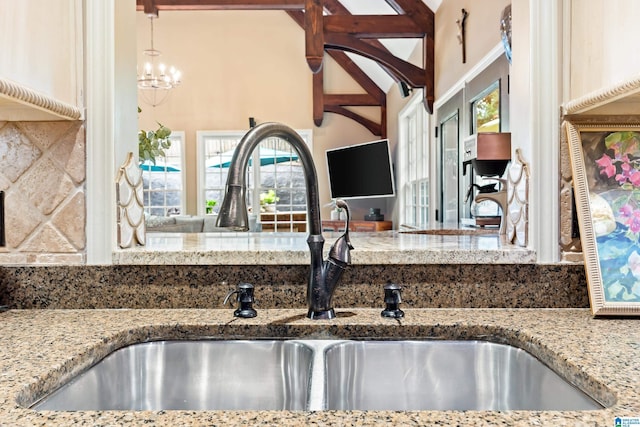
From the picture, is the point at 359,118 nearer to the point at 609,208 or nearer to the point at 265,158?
the point at 265,158

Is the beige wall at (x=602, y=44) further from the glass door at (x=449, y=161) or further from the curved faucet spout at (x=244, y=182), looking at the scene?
the glass door at (x=449, y=161)

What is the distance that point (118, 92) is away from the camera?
1.03 meters

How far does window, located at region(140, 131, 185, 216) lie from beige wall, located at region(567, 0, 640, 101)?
6.32 metres

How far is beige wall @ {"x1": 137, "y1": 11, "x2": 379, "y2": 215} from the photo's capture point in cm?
679

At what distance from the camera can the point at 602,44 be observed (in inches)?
32.7

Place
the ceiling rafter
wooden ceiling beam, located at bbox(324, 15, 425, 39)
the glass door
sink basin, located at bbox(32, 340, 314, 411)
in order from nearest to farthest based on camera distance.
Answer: sink basin, located at bbox(32, 340, 314, 411)
the glass door
wooden ceiling beam, located at bbox(324, 15, 425, 39)
the ceiling rafter

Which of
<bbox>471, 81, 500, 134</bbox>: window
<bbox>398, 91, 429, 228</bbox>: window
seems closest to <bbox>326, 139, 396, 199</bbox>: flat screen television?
<bbox>398, 91, 429, 228</bbox>: window

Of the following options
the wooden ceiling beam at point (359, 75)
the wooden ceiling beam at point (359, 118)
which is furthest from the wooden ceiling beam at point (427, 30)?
the wooden ceiling beam at point (359, 118)

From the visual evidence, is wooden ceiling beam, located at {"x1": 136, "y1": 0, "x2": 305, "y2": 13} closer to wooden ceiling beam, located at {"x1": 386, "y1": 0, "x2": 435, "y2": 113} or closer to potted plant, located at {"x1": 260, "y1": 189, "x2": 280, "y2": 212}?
wooden ceiling beam, located at {"x1": 386, "y1": 0, "x2": 435, "y2": 113}

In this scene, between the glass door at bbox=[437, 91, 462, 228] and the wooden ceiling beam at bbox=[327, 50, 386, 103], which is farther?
the wooden ceiling beam at bbox=[327, 50, 386, 103]

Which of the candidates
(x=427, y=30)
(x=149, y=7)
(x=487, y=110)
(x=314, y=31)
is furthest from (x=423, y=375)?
(x=149, y=7)

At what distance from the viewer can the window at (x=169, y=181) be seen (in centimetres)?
677

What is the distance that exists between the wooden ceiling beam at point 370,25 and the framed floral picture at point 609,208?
375 centimetres

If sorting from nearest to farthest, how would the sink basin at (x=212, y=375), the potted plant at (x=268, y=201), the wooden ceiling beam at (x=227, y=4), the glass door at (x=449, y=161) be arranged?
the sink basin at (x=212, y=375)
the glass door at (x=449, y=161)
the wooden ceiling beam at (x=227, y=4)
the potted plant at (x=268, y=201)
